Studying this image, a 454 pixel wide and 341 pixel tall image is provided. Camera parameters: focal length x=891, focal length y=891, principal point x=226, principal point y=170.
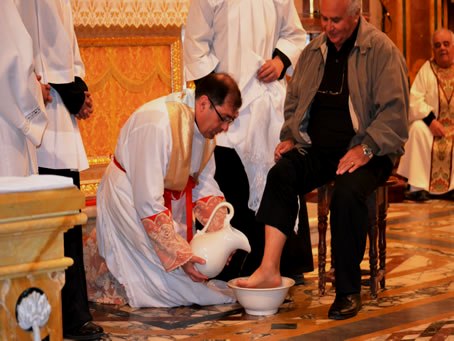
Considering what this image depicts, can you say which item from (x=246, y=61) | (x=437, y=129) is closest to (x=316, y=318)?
(x=246, y=61)

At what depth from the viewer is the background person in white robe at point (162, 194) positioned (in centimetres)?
434

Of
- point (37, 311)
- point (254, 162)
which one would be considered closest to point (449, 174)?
point (254, 162)

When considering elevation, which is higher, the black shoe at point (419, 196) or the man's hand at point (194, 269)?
the man's hand at point (194, 269)

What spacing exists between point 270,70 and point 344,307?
1494mm

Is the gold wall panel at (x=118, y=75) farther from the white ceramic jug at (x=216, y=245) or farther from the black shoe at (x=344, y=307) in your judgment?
the black shoe at (x=344, y=307)

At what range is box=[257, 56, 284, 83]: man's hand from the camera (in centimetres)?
506

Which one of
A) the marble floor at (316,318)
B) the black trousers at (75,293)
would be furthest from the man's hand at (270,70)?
the black trousers at (75,293)

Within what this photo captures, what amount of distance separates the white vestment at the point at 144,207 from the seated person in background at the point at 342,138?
39cm

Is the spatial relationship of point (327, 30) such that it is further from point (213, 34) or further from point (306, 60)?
point (213, 34)

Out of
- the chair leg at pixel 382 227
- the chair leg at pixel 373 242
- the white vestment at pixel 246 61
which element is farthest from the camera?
the white vestment at pixel 246 61

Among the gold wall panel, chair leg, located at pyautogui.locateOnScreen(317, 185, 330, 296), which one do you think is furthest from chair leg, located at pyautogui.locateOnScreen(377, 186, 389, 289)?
the gold wall panel

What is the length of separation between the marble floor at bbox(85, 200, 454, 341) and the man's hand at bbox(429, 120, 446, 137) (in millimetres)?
3814

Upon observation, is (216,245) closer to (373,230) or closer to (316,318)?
(316,318)

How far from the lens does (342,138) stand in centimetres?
463
